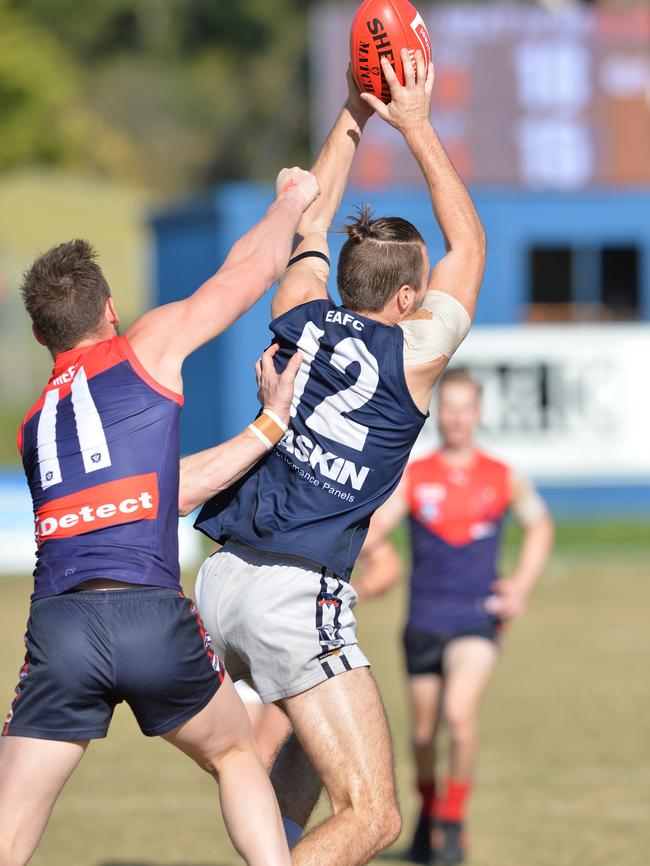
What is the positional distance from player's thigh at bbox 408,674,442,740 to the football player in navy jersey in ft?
7.31

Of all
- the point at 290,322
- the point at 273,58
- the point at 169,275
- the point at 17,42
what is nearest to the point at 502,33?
the point at 169,275

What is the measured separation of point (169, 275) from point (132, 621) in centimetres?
1753

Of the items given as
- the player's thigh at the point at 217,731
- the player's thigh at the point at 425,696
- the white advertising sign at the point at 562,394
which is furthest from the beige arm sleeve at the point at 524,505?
the white advertising sign at the point at 562,394

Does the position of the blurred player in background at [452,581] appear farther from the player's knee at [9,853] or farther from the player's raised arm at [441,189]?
the player's knee at [9,853]

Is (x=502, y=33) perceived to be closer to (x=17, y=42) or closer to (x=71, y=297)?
(x=71, y=297)

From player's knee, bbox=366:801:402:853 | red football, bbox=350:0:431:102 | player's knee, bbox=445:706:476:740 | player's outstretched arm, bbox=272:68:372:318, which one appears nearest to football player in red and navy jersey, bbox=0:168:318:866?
player's knee, bbox=366:801:402:853

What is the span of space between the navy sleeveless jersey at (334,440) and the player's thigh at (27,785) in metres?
0.98

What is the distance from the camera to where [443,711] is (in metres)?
7.31

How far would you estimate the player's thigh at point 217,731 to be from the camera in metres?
4.64

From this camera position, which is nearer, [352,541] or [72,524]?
[72,524]

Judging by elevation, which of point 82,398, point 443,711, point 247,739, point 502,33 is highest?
point 502,33

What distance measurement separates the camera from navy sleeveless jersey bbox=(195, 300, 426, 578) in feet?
16.3

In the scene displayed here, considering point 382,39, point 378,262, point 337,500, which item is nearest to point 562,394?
point 382,39

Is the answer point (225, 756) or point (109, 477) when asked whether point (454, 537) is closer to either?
point (225, 756)
